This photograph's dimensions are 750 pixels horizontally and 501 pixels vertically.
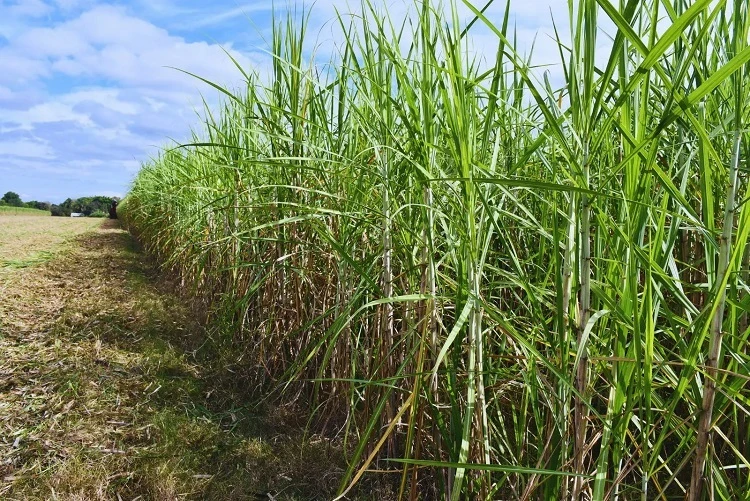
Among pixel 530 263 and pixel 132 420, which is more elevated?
pixel 530 263

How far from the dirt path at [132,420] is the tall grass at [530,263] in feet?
0.86

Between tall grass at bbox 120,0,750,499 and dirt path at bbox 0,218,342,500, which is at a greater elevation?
tall grass at bbox 120,0,750,499

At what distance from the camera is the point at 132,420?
254 cm

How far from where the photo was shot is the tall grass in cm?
88

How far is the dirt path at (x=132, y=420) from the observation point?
2070mm

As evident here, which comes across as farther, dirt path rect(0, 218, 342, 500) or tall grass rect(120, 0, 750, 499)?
dirt path rect(0, 218, 342, 500)

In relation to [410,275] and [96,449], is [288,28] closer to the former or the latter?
[410,275]

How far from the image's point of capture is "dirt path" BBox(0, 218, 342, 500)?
6.79 feet

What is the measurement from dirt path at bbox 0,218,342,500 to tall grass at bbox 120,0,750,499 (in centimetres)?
26

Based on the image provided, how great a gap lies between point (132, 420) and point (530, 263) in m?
1.88

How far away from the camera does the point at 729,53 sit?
121 cm

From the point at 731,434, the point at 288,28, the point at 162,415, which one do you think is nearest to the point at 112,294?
the point at 162,415

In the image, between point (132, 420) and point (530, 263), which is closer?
point (530, 263)

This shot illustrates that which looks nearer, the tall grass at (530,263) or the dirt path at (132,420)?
the tall grass at (530,263)
